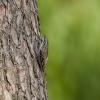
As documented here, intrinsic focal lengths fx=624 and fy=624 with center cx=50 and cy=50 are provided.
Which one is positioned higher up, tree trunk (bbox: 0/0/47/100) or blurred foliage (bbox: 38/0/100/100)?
blurred foliage (bbox: 38/0/100/100)

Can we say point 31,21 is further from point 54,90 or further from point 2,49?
point 54,90

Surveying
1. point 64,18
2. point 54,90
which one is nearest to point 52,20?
point 64,18

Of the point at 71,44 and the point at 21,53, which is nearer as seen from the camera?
the point at 21,53

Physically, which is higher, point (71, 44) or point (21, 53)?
point (71, 44)

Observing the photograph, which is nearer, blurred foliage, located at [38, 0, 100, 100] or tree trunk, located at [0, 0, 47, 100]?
tree trunk, located at [0, 0, 47, 100]
